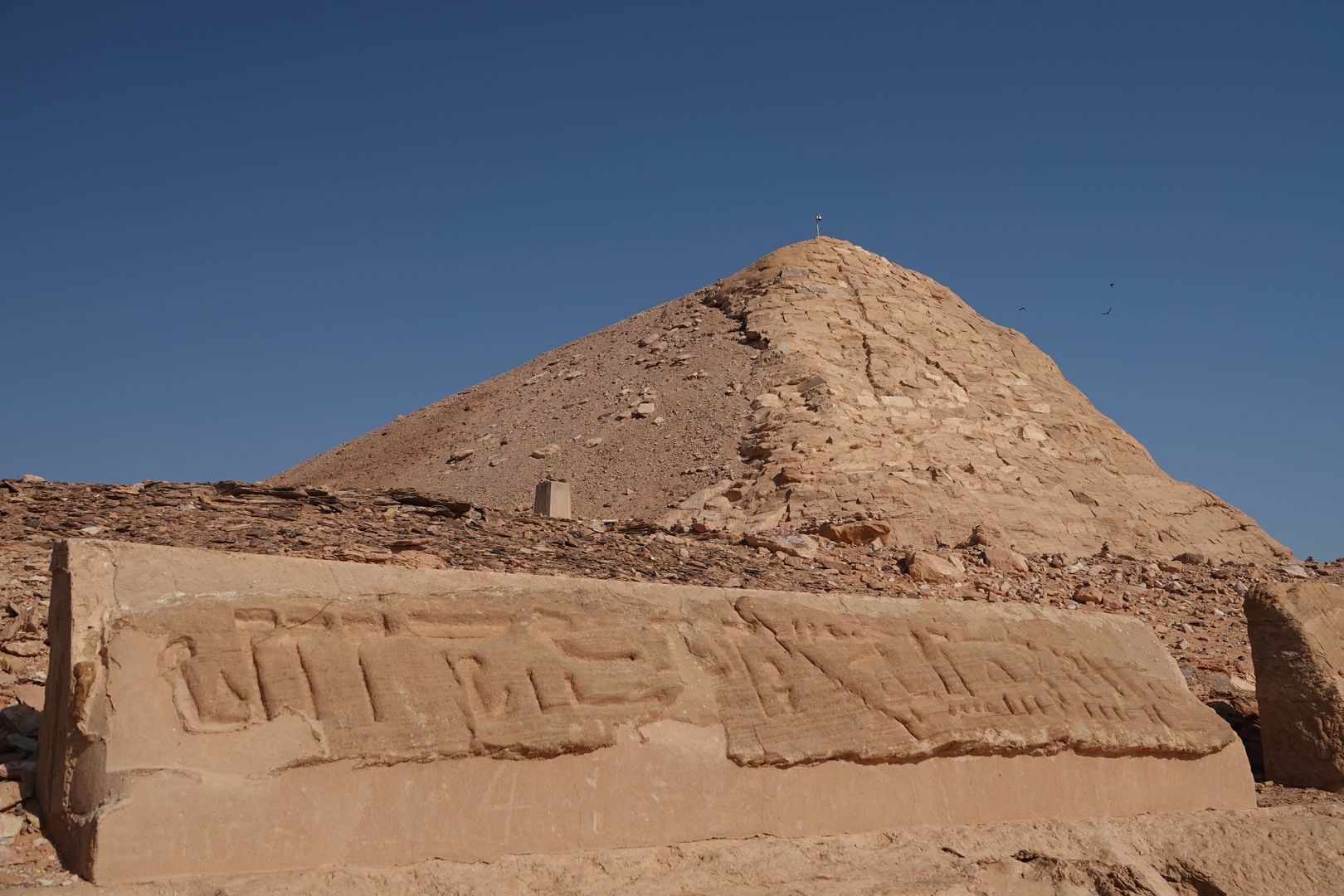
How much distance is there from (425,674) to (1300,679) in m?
4.44

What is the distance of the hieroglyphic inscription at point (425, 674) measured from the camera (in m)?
3.11

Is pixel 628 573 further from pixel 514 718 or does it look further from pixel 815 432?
pixel 815 432

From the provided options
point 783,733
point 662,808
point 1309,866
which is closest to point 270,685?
point 662,808

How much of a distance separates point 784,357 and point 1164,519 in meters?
5.87

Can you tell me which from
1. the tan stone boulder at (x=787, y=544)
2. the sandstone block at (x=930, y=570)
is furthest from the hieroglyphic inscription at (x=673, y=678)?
the sandstone block at (x=930, y=570)

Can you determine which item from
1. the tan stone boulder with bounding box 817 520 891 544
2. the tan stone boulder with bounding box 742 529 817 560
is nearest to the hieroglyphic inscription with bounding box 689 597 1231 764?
the tan stone boulder with bounding box 742 529 817 560

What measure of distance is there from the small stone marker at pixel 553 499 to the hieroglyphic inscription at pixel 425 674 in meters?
5.92

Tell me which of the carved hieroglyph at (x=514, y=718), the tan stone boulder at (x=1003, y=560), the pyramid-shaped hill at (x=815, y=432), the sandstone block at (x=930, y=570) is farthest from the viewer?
the pyramid-shaped hill at (x=815, y=432)

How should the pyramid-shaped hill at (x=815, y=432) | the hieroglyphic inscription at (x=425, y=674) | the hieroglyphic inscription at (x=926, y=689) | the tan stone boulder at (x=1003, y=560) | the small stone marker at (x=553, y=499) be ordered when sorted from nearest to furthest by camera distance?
the hieroglyphic inscription at (x=425, y=674) → the hieroglyphic inscription at (x=926, y=689) → the small stone marker at (x=553, y=499) → the tan stone boulder at (x=1003, y=560) → the pyramid-shaped hill at (x=815, y=432)

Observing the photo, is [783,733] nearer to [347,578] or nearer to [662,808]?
[662,808]

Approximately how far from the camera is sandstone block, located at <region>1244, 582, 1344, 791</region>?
18.2 feet

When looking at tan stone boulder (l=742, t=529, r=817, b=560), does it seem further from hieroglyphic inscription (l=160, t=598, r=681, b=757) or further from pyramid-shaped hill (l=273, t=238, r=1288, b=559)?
hieroglyphic inscription (l=160, t=598, r=681, b=757)

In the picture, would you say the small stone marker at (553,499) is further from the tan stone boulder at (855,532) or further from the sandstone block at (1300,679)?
the sandstone block at (1300,679)

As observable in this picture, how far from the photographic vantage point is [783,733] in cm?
394
